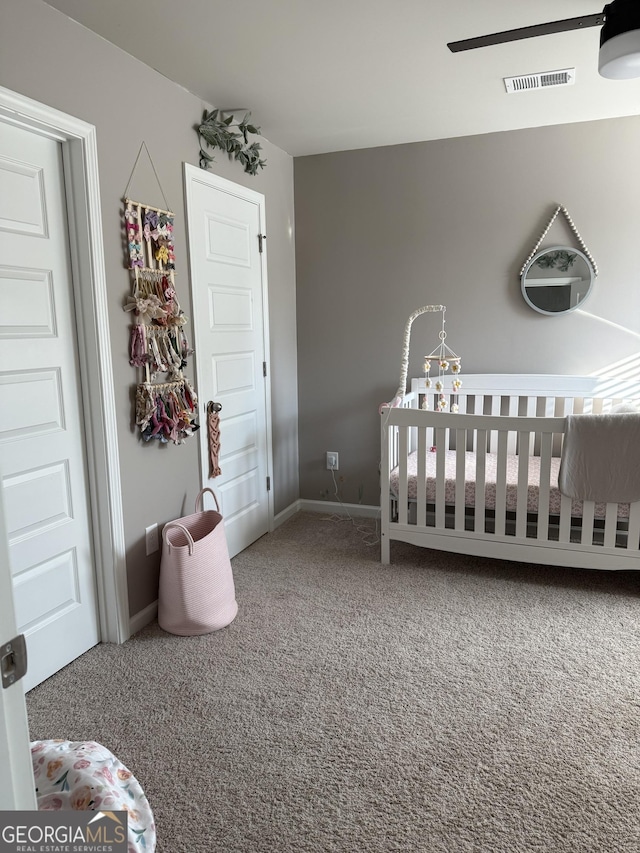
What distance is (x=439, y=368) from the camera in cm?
373

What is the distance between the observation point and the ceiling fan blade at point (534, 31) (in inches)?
77.7

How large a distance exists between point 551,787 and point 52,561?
1.79 metres

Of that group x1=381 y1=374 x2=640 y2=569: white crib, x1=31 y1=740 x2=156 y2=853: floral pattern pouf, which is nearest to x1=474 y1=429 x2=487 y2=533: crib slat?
x1=381 y1=374 x2=640 y2=569: white crib

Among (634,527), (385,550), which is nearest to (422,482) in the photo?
(385,550)

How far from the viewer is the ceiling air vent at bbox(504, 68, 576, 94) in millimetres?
2599

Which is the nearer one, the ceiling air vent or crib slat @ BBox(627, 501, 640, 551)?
the ceiling air vent

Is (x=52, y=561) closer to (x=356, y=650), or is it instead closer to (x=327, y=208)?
(x=356, y=650)

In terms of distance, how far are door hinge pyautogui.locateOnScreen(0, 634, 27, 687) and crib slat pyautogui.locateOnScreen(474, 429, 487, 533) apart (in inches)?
97.2

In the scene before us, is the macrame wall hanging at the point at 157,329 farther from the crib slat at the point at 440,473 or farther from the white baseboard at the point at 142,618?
the crib slat at the point at 440,473

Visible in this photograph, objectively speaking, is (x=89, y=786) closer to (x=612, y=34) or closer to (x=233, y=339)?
(x=233, y=339)

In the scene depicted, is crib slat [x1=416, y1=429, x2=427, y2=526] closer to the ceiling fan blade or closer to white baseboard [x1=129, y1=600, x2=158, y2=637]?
white baseboard [x1=129, y1=600, x2=158, y2=637]

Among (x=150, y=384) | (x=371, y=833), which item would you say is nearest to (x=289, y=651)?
(x=371, y=833)

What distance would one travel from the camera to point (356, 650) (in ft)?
7.84

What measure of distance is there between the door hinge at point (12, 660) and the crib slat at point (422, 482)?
98.0 inches
